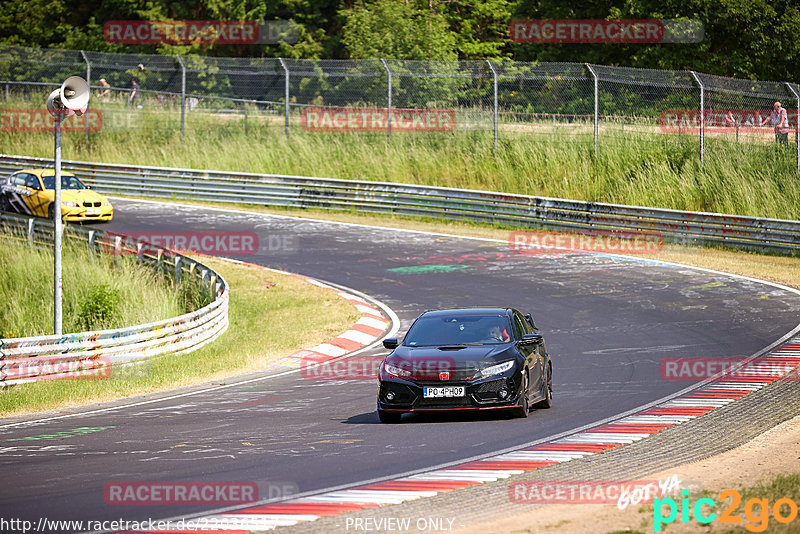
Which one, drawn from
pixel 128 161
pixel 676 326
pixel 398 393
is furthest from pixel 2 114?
pixel 398 393

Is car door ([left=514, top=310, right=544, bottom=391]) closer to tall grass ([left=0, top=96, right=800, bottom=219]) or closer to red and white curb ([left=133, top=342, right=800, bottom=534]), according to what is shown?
red and white curb ([left=133, top=342, right=800, bottom=534])

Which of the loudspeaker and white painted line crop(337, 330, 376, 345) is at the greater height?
the loudspeaker

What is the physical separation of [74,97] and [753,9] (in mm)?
40981

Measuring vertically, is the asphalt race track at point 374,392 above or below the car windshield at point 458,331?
below

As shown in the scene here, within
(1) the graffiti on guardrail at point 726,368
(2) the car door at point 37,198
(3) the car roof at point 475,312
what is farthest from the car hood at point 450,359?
(2) the car door at point 37,198

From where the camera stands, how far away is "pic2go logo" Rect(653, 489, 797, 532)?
25.6 feet

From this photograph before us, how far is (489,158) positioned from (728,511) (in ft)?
92.0

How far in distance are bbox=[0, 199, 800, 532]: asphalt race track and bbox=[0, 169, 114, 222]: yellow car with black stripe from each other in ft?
20.3

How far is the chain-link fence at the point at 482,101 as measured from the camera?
30.5 metres

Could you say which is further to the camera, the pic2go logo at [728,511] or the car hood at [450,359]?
the car hood at [450,359]

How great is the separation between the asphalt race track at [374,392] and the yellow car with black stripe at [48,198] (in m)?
6.18

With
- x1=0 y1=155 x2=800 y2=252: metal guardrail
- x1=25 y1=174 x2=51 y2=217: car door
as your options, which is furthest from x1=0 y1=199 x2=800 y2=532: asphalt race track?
x1=25 y1=174 x2=51 y2=217: car door

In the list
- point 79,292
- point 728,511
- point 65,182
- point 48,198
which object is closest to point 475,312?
point 728,511

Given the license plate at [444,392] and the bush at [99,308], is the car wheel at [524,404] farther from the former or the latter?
the bush at [99,308]
